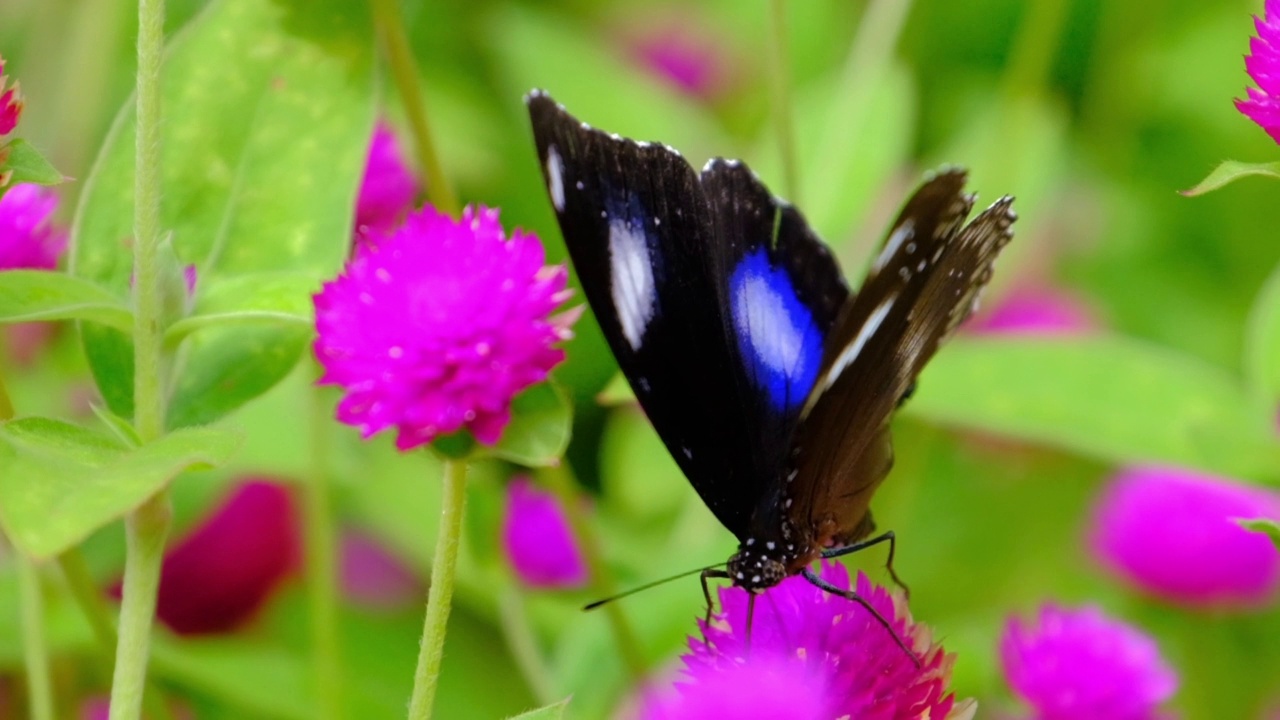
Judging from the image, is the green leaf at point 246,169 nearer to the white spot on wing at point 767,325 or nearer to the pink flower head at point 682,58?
the white spot on wing at point 767,325

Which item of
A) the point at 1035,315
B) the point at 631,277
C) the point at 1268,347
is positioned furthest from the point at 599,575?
the point at 1035,315

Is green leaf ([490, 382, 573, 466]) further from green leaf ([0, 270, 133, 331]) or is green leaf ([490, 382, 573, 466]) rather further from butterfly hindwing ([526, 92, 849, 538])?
green leaf ([0, 270, 133, 331])

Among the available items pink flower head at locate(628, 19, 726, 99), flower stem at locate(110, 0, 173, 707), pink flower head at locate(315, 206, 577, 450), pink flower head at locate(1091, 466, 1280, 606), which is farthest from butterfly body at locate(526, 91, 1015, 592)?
pink flower head at locate(628, 19, 726, 99)

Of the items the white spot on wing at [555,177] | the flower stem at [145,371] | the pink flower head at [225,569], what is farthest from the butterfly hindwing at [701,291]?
the pink flower head at [225,569]

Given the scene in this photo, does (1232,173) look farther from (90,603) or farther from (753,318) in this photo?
(90,603)

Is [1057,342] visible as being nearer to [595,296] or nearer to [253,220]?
[595,296]

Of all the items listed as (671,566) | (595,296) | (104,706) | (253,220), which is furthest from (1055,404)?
(104,706)
